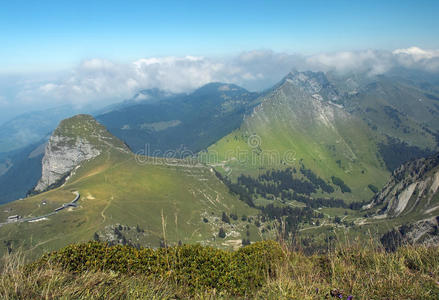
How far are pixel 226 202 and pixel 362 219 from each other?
104 metres

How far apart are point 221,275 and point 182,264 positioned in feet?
8.59

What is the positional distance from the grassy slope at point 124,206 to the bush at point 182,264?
71.0 m

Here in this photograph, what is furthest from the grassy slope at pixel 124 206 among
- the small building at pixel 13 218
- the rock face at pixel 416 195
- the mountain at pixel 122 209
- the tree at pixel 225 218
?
the rock face at pixel 416 195

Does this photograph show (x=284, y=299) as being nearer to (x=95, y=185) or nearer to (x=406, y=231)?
(x=406, y=231)

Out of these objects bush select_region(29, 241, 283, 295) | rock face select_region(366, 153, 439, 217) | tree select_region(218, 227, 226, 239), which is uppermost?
bush select_region(29, 241, 283, 295)

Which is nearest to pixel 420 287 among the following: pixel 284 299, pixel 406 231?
pixel 284 299

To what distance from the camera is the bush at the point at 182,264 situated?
14953 mm

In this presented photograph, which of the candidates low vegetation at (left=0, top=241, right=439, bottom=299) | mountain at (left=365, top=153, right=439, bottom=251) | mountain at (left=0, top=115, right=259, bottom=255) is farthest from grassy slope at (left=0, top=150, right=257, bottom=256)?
mountain at (left=365, top=153, right=439, bottom=251)

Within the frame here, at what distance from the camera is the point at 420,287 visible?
8703mm

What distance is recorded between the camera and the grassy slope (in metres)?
106

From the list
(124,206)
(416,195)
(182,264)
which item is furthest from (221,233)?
(182,264)

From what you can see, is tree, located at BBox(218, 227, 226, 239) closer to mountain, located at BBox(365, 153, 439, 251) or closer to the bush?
mountain, located at BBox(365, 153, 439, 251)

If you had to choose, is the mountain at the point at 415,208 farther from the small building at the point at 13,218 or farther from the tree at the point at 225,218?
the small building at the point at 13,218

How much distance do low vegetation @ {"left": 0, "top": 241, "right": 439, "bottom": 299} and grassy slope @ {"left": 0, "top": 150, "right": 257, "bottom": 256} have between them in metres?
71.6
